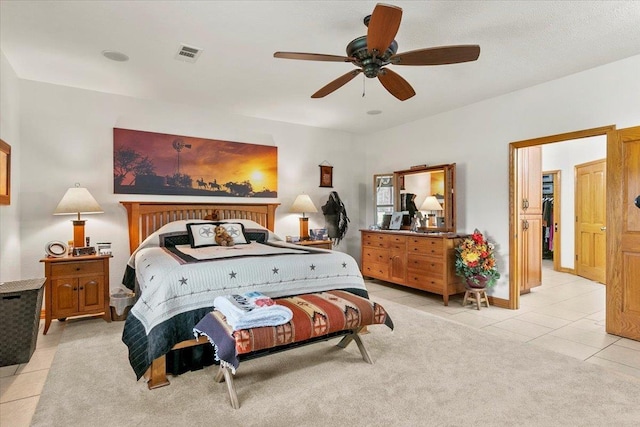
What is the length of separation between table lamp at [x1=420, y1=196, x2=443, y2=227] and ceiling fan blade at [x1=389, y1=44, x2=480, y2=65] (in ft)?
9.73

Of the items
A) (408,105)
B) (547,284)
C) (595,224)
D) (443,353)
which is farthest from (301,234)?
(595,224)

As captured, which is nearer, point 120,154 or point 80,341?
point 80,341

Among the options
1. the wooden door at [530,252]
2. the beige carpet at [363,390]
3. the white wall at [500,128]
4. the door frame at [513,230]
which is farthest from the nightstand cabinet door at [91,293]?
the wooden door at [530,252]

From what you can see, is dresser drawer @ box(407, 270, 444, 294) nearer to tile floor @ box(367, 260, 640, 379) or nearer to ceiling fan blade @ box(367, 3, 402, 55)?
tile floor @ box(367, 260, 640, 379)

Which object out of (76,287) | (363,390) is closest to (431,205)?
(363,390)

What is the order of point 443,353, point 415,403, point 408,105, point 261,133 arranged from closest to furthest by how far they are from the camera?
point 415,403, point 443,353, point 408,105, point 261,133

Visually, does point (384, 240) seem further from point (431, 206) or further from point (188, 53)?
point (188, 53)

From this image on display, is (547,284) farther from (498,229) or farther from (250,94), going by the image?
(250,94)

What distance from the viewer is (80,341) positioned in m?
3.29

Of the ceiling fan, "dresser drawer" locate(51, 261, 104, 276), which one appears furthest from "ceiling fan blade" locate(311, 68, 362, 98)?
"dresser drawer" locate(51, 261, 104, 276)

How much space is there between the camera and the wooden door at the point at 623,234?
11.1 feet

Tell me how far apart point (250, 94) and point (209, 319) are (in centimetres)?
309

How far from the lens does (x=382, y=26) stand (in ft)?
7.04

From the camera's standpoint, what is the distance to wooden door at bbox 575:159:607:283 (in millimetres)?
5938
